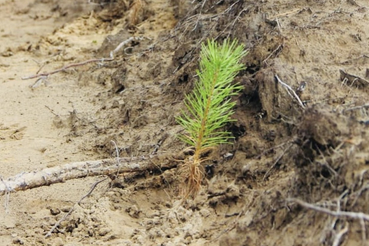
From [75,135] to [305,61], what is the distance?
2.00m

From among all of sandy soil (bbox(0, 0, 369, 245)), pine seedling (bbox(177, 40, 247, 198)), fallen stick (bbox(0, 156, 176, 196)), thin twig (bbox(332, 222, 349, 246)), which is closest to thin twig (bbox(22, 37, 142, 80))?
sandy soil (bbox(0, 0, 369, 245))

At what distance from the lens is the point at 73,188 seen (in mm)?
4055

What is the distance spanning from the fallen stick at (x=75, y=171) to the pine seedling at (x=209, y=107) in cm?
28

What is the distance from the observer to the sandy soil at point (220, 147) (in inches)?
108

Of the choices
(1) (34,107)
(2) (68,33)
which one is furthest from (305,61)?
(2) (68,33)

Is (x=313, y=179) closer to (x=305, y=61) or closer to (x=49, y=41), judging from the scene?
(x=305, y=61)

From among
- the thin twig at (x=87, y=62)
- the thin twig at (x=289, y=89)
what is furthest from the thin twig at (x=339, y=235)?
the thin twig at (x=87, y=62)

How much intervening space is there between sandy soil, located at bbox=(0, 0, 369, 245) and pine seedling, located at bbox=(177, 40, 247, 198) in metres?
0.09

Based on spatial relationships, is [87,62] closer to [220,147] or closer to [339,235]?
[220,147]

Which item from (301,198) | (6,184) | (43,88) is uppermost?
(301,198)

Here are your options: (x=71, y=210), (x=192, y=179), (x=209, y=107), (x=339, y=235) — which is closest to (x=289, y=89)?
(x=209, y=107)

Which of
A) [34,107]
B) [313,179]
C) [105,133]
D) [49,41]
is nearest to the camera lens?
[313,179]

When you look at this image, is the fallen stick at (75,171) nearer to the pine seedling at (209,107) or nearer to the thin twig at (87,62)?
the pine seedling at (209,107)

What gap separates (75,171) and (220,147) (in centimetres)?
86
